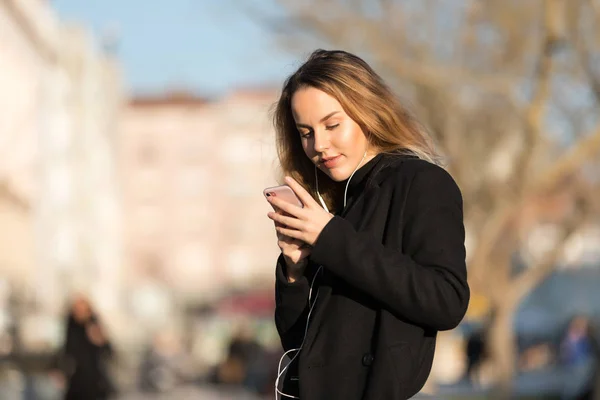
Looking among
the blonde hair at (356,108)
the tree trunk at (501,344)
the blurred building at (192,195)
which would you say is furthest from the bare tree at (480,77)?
the blurred building at (192,195)

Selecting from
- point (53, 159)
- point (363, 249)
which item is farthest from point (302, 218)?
point (53, 159)

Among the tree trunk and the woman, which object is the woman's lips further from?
the tree trunk

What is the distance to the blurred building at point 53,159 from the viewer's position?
35.0m

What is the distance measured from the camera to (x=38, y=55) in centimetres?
3984

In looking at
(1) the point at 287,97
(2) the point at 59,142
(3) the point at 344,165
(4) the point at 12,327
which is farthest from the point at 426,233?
(2) the point at 59,142

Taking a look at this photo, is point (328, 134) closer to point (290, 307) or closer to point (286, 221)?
point (286, 221)

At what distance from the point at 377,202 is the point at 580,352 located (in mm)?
18942

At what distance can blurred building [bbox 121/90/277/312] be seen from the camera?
378 feet

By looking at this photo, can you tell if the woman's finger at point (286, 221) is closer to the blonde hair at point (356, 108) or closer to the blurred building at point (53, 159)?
the blonde hair at point (356, 108)

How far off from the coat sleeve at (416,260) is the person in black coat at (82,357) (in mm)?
13508

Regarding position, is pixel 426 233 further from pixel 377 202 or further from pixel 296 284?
pixel 296 284

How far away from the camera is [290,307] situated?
3139 millimetres

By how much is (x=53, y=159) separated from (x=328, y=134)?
133 ft

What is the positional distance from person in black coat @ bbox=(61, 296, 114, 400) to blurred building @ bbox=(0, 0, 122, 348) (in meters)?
16.7
